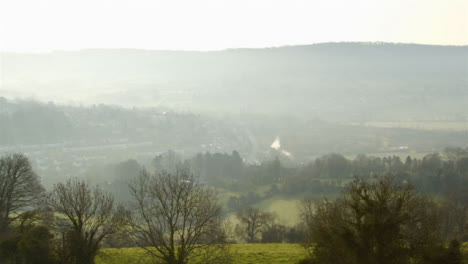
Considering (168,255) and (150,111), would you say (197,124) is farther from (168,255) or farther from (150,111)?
(168,255)

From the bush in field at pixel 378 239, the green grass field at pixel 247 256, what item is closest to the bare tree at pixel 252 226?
the green grass field at pixel 247 256

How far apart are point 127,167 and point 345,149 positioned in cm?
8094

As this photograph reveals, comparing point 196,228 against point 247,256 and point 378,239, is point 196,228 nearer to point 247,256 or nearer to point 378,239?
point 247,256

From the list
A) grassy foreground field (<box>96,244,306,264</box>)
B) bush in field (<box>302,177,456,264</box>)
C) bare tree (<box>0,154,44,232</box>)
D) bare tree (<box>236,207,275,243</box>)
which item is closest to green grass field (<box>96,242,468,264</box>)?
grassy foreground field (<box>96,244,306,264</box>)

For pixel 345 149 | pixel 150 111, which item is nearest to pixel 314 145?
pixel 345 149

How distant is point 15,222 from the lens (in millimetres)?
21281

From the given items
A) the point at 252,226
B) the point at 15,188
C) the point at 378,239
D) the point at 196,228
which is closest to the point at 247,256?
the point at 196,228

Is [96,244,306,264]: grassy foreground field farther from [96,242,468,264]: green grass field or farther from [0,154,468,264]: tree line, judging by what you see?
[0,154,468,264]: tree line

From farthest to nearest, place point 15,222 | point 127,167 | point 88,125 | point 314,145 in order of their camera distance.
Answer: point 314,145 < point 88,125 < point 127,167 < point 15,222

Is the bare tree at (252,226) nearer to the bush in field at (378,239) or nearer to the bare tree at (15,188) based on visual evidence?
the bare tree at (15,188)

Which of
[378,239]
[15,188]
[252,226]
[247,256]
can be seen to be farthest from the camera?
[252,226]

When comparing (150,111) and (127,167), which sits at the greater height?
(150,111)

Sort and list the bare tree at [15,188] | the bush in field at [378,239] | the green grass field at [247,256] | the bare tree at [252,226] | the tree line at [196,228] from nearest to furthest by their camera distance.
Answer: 1. the bush in field at [378,239]
2. the tree line at [196,228]
3. the green grass field at [247,256]
4. the bare tree at [15,188]
5. the bare tree at [252,226]

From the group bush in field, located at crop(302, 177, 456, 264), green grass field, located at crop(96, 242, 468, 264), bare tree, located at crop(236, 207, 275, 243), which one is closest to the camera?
bush in field, located at crop(302, 177, 456, 264)
